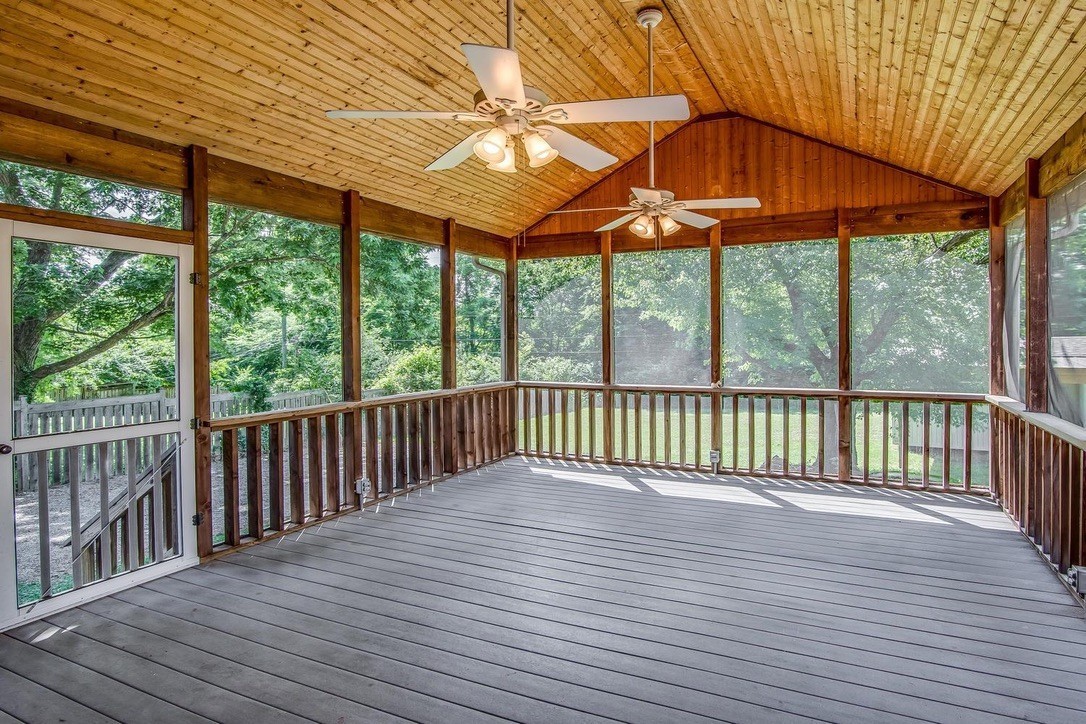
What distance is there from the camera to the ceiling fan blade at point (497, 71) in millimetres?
2102

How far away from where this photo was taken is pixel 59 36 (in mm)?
2891

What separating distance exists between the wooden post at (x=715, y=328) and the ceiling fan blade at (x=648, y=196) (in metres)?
2.44

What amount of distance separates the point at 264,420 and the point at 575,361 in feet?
12.5

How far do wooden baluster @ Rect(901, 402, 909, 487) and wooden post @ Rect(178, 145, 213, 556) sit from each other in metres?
6.03

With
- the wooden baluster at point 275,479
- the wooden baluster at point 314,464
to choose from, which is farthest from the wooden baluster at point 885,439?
the wooden baluster at point 275,479

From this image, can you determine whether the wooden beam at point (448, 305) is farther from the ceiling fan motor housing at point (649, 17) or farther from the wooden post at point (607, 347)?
the ceiling fan motor housing at point (649, 17)

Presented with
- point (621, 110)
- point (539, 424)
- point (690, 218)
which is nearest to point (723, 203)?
point (690, 218)

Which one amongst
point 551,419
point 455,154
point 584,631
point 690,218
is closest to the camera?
point 584,631

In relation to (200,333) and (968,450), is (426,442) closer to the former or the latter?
(200,333)

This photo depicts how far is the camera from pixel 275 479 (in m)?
4.58

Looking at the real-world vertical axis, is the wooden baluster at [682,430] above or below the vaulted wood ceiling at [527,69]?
below

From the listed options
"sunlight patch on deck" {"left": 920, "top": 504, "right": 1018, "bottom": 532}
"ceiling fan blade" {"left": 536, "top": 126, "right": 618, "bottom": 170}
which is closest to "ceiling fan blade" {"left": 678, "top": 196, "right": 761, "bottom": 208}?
"ceiling fan blade" {"left": 536, "top": 126, "right": 618, "bottom": 170}

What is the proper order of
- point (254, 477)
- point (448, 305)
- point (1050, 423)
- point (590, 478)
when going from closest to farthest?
point (1050, 423), point (254, 477), point (590, 478), point (448, 305)

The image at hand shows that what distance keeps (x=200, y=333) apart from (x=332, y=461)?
1.59 meters
